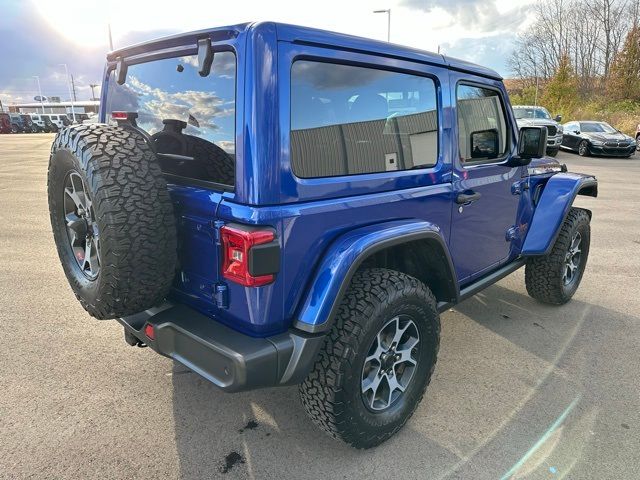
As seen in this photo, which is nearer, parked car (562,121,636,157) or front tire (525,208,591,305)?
front tire (525,208,591,305)

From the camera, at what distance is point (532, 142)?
3.32 metres

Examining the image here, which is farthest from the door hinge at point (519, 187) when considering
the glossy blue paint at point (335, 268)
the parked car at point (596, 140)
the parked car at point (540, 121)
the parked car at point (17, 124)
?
the parked car at point (17, 124)

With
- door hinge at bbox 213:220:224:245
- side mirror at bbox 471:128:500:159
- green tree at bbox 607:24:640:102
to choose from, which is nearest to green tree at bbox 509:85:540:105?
green tree at bbox 607:24:640:102

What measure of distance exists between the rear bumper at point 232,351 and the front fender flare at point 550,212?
7.85 feet

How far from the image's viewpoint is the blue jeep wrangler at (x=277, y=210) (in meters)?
1.85

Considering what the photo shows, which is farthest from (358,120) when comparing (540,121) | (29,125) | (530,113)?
(29,125)

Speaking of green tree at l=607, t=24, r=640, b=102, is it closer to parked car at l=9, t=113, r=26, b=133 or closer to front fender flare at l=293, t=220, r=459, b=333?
front fender flare at l=293, t=220, r=459, b=333

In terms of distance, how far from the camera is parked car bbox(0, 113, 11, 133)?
4309cm

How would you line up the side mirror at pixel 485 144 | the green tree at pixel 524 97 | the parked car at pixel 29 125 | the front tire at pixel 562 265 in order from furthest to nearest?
1. the parked car at pixel 29 125
2. the green tree at pixel 524 97
3. the front tire at pixel 562 265
4. the side mirror at pixel 485 144

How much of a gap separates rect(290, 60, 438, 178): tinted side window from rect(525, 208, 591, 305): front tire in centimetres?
186

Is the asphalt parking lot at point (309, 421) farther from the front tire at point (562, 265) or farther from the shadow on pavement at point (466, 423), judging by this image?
the front tire at point (562, 265)

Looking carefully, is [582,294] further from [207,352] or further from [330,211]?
[207,352]

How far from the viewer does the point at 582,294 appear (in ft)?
14.5

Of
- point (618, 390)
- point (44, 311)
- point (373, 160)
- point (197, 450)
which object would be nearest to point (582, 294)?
point (618, 390)
